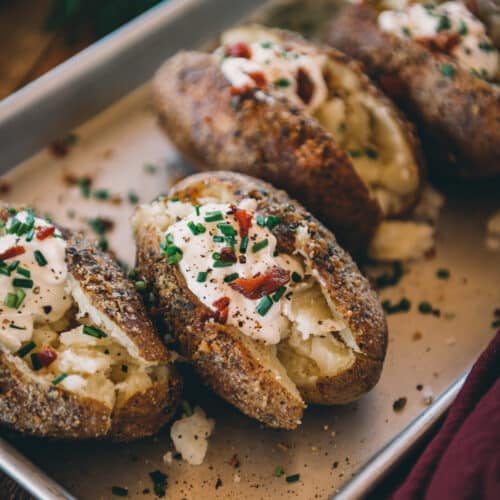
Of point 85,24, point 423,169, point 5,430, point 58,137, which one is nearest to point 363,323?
point 423,169

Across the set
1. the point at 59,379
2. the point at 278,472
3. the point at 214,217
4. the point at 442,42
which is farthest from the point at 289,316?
the point at 442,42

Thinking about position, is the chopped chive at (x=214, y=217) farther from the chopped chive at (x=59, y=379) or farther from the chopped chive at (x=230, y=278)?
the chopped chive at (x=59, y=379)

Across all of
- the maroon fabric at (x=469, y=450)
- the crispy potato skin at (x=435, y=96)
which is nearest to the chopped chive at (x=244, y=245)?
the maroon fabric at (x=469, y=450)

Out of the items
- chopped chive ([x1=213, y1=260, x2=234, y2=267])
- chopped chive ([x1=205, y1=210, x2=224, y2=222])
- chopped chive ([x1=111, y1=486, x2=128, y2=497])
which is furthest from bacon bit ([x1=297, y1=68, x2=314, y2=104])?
chopped chive ([x1=111, y1=486, x2=128, y2=497])

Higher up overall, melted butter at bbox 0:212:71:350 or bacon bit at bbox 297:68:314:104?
Answer: bacon bit at bbox 297:68:314:104

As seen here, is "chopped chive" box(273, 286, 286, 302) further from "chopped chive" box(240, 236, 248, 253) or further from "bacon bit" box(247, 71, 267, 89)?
"bacon bit" box(247, 71, 267, 89)

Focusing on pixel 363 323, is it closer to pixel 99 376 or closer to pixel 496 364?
pixel 496 364
